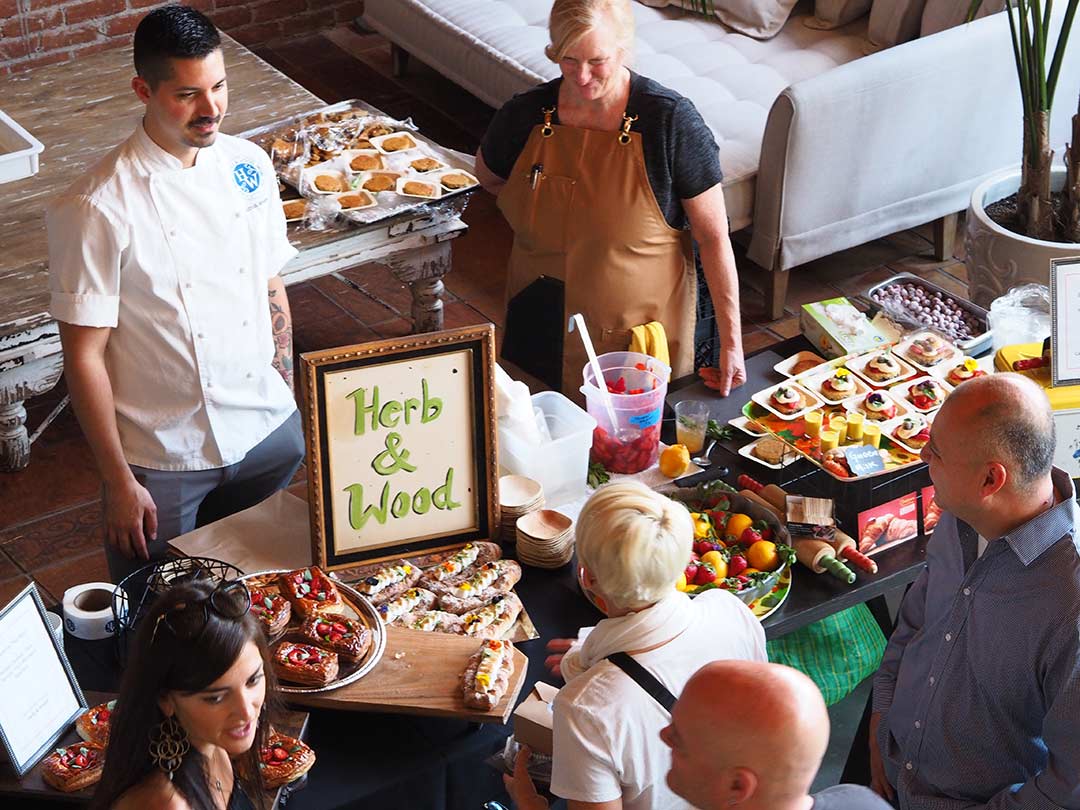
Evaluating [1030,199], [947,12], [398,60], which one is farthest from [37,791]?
[398,60]

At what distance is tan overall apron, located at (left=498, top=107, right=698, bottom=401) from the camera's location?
3.18 metres

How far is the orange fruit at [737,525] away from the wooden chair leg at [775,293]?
2349mm

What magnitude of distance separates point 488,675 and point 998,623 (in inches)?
33.4

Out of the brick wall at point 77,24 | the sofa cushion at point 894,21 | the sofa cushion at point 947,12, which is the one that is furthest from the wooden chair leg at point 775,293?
the brick wall at point 77,24

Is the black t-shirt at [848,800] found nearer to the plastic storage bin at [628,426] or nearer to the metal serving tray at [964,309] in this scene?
the plastic storage bin at [628,426]

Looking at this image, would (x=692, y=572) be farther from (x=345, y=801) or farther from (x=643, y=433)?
(x=345, y=801)

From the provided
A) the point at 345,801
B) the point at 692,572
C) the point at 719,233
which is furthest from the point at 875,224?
the point at 345,801

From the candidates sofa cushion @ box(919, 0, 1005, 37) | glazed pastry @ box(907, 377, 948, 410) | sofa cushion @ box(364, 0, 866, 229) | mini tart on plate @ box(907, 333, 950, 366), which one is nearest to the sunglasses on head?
glazed pastry @ box(907, 377, 948, 410)

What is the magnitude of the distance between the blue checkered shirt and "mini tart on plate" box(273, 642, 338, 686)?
104 centimetres

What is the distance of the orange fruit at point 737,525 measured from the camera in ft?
8.49

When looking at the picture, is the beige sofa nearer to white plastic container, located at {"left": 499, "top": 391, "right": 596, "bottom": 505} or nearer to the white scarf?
white plastic container, located at {"left": 499, "top": 391, "right": 596, "bottom": 505}

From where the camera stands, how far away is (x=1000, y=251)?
14.3 feet

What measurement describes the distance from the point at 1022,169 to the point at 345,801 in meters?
3.31

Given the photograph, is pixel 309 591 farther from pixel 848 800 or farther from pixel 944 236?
pixel 944 236
